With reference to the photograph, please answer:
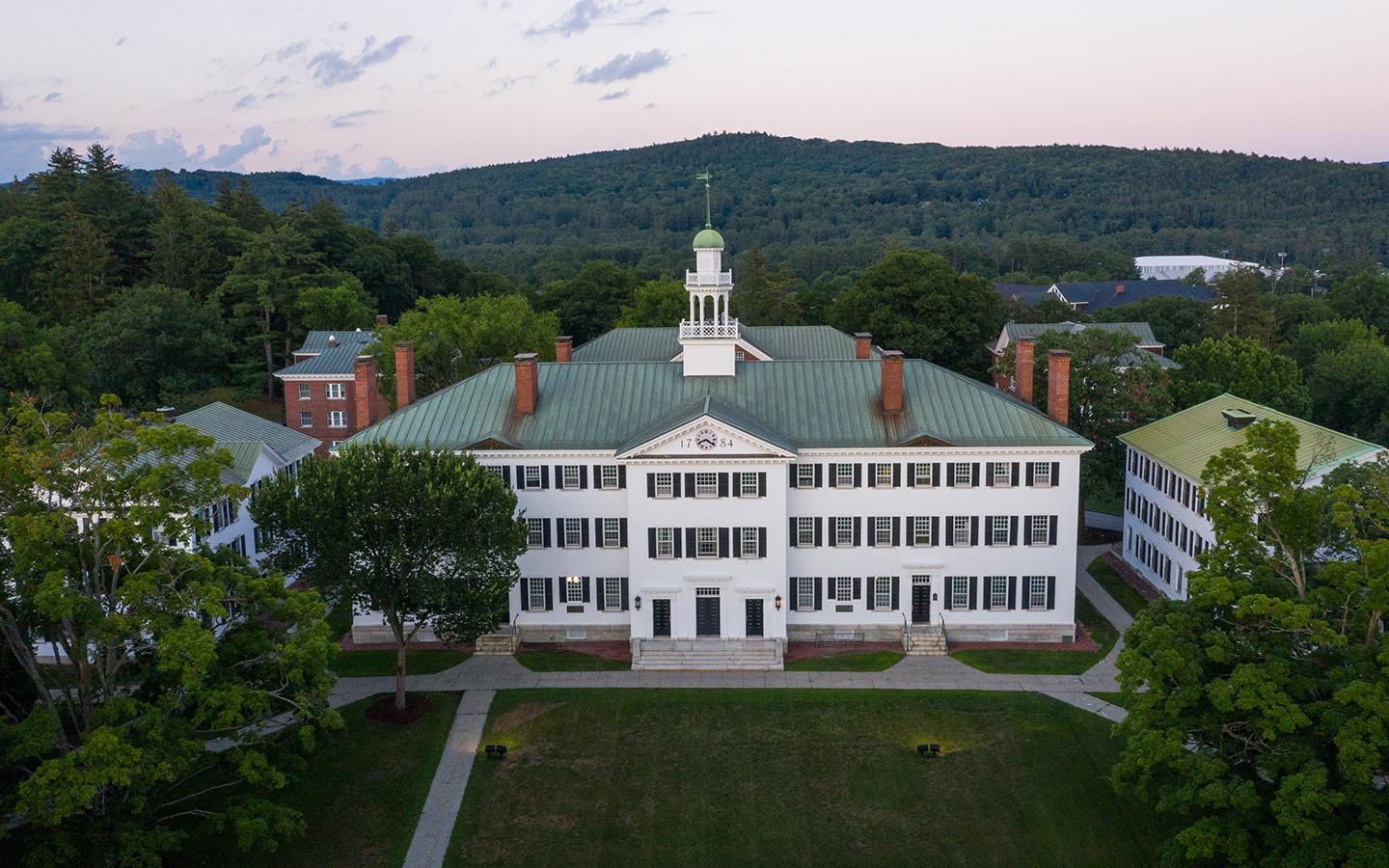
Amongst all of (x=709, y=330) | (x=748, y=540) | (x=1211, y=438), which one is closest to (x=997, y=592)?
(x=748, y=540)

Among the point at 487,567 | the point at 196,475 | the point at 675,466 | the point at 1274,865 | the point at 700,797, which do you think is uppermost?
the point at 196,475

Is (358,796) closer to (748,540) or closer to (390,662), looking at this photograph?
(390,662)

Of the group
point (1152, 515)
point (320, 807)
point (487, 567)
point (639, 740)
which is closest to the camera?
point (320, 807)

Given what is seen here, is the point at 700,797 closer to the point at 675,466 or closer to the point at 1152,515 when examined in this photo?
the point at 675,466

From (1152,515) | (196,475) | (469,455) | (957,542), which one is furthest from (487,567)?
(1152,515)

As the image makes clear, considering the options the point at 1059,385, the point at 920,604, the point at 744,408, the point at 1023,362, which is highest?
the point at 1023,362

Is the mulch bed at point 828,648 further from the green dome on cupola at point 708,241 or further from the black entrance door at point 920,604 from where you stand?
the green dome on cupola at point 708,241

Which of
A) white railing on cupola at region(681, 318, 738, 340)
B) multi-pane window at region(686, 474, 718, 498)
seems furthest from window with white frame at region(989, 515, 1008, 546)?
white railing on cupola at region(681, 318, 738, 340)
